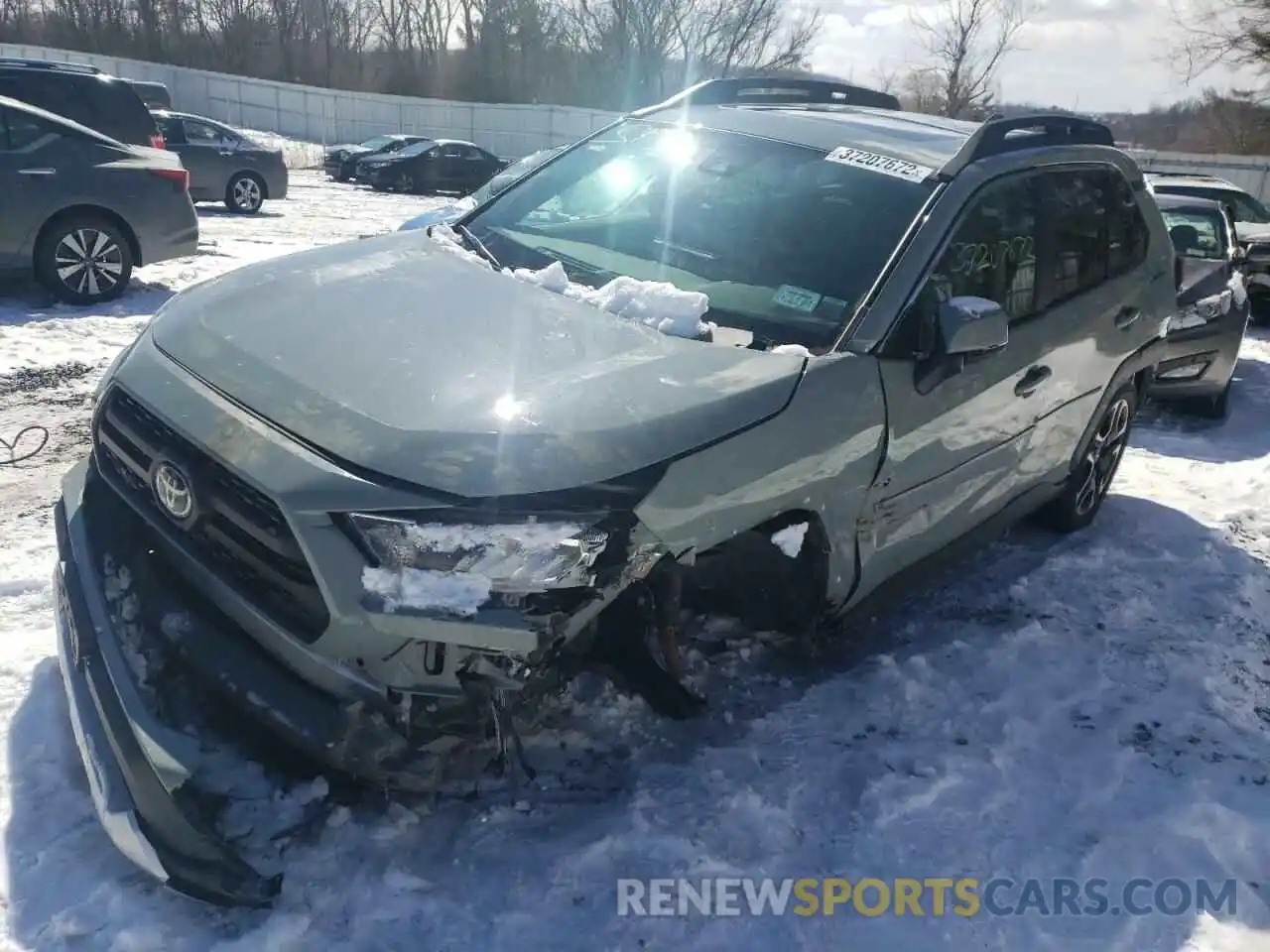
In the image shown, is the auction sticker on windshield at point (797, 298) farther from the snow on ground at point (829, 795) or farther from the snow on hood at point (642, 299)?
the snow on ground at point (829, 795)

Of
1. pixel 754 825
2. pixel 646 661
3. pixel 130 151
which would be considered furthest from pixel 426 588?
pixel 130 151

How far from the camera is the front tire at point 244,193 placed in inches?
611

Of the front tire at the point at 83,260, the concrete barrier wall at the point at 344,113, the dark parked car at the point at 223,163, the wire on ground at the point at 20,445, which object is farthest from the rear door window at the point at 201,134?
the concrete barrier wall at the point at 344,113

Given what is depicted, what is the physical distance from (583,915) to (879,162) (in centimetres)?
260

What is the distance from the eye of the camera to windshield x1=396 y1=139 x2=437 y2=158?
23.4 meters

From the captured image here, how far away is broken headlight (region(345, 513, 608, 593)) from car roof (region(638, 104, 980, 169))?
2.16m

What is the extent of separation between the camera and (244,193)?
616 inches

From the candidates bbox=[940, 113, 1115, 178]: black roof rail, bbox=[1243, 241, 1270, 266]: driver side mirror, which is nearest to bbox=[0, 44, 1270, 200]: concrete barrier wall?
bbox=[1243, 241, 1270, 266]: driver side mirror

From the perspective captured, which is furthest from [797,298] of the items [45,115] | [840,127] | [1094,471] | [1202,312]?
[45,115]

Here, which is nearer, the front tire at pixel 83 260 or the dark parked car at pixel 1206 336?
the dark parked car at pixel 1206 336

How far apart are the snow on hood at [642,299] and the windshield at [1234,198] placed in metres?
8.74

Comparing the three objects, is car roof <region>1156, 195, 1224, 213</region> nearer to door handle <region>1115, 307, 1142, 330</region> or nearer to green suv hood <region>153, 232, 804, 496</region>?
door handle <region>1115, 307, 1142, 330</region>

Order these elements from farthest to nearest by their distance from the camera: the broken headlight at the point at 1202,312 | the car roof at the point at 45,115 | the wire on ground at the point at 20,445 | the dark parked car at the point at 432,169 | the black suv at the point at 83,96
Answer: the dark parked car at the point at 432,169 < the black suv at the point at 83,96 < the car roof at the point at 45,115 < the broken headlight at the point at 1202,312 < the wire on ground at the point at 20,445

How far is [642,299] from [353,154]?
78.5 ft
